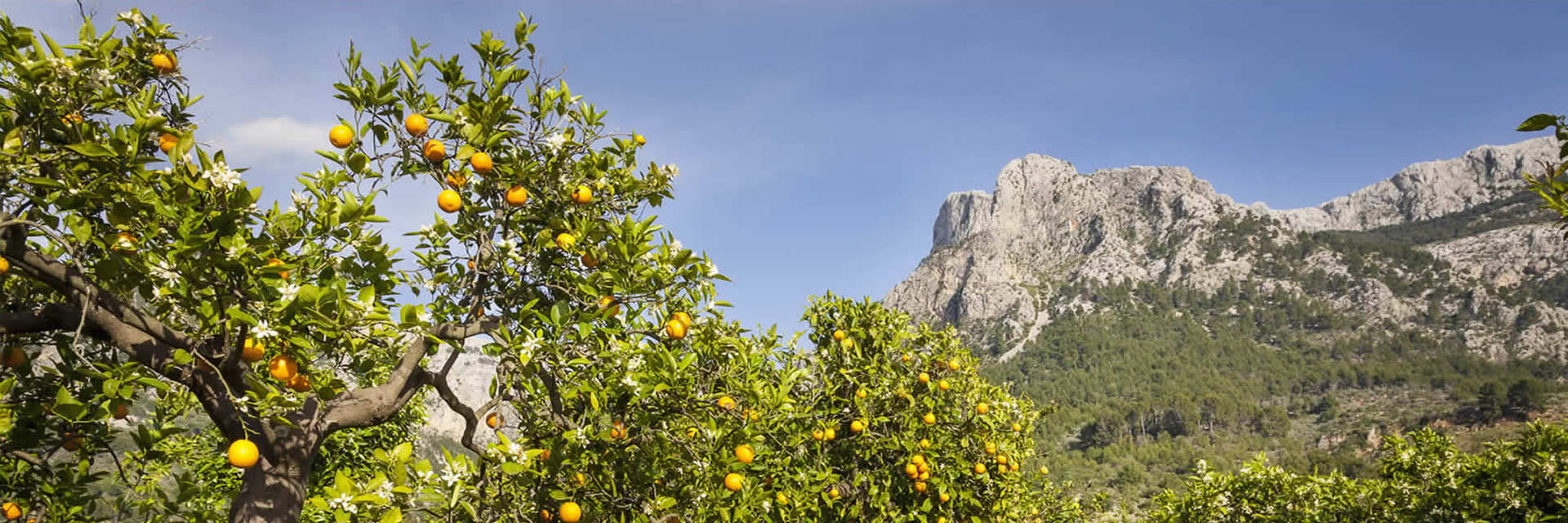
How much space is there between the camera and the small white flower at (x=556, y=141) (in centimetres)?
336

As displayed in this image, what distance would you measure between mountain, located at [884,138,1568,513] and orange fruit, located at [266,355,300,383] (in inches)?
2696

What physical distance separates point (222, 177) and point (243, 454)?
970mm

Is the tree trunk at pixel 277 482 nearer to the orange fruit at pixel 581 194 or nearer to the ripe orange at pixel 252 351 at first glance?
the ripe orange at pixel 252 351

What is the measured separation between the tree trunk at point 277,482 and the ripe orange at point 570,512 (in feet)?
3.26

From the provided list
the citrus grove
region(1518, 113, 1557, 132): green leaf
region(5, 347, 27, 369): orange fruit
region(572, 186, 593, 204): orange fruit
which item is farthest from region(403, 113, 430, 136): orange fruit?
region(1518, 113, 1557, 132): green leaf

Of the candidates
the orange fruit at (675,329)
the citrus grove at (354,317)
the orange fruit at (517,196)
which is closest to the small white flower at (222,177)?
the citrus grove at (354,317)

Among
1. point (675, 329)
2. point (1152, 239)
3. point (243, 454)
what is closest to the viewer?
point (243, 454)

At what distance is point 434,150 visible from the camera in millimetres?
3217

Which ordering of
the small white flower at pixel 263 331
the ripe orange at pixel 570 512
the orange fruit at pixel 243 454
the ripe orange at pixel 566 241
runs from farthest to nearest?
the ripe orange at pixel 566 241 → the ripe orange at pixel 570 512 → the orange fruit at pixel 243 454 → the small white flower at pixel 263 331

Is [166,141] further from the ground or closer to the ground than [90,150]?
further from the ground

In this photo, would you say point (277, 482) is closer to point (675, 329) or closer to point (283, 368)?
point (283, 368)

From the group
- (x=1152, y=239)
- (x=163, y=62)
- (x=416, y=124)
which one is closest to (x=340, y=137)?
(x=416, y=124)

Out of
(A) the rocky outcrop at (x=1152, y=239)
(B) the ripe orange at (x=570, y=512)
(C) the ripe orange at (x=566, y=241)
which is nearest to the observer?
(B) the ripe orange at (x=570, y=512)

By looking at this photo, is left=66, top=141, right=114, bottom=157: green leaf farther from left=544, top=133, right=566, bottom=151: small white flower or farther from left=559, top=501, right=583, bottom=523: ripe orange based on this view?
left=559, top=501, right=583, bottom=523: ripe orange
